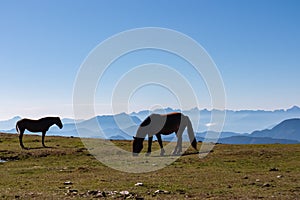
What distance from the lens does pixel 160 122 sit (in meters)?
30.3

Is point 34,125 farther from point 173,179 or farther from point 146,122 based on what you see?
point 173,179

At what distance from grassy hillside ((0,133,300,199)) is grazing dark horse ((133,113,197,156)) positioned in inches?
165

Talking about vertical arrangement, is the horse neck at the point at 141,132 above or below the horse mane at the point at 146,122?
below

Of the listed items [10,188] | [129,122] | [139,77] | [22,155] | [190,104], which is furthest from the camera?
[129,122]

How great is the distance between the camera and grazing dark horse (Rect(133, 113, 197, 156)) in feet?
97.8

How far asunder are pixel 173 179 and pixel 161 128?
12.8 meters

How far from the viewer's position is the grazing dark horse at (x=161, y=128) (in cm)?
2980

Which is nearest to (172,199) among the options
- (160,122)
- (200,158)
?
(200,158)

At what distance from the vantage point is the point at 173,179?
1777 centimetres

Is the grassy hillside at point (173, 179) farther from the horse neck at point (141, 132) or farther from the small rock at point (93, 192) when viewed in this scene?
the horse neck at point (141, 132)

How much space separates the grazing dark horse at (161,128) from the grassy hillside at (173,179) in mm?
4191

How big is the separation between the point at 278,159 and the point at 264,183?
1002 cm

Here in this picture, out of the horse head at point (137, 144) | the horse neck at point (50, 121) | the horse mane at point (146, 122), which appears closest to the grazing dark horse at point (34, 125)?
the horse neck at point (50, 121)

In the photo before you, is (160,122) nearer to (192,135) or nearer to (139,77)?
(192,135)
